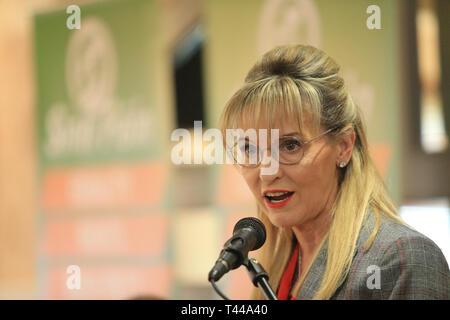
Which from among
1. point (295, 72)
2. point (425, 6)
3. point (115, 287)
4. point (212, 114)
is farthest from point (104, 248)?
point (295, 72)

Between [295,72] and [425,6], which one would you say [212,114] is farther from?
Result: [295,72]

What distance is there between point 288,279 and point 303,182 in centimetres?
22

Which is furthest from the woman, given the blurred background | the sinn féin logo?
the sinn féin logo

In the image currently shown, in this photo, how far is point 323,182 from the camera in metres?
1.10

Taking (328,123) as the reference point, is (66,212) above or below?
below

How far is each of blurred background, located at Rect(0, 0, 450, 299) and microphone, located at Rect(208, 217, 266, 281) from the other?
5.17 ft

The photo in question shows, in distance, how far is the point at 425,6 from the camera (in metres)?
3.14

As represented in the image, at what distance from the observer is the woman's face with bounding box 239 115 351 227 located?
107 cm

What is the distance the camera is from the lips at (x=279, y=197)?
3.52 ft

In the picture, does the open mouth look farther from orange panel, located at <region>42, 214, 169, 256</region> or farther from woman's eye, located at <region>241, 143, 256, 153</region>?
orange panel, located at <region>42, 214, 169, 256</region>

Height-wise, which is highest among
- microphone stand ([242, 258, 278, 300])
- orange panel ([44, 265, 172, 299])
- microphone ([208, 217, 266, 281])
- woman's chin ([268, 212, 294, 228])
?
woman's chin ([268, 212, 294, 228])

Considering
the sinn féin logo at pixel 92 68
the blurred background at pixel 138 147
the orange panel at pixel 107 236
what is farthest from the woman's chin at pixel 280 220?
the orange panel at pixel 107 236
